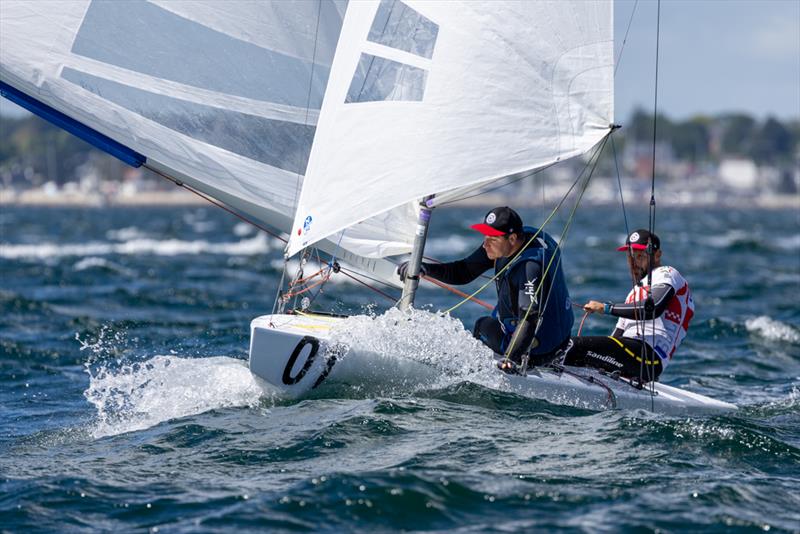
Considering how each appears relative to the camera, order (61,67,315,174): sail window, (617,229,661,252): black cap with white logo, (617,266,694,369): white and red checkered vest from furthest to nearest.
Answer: (61,67,315,174): sail window, (617,266,694,369): white and red checkered vest, (617,229,661,252): black cap with white logo

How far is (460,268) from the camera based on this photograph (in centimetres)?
720

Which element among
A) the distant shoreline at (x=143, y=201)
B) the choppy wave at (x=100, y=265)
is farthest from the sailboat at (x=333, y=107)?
the distant shoreline at (x=143, y=201)

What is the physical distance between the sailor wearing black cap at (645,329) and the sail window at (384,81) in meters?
1.64

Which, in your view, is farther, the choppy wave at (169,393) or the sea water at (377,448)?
the choppy wave at (169,393)

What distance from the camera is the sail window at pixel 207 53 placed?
7359mm

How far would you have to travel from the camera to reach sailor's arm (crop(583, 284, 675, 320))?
22.2 ft

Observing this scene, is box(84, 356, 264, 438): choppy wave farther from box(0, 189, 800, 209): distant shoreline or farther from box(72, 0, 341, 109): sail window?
box(0, 189, 800, 209): distant shoreline

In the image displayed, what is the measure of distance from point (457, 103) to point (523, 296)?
1.17 meters

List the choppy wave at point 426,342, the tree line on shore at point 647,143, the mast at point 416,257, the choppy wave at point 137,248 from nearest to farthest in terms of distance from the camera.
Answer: the choppy wave at point 426,342 < the mast at point 416,257 < the choppy wave at point 137,248 < the tree line on shore at point 647,143

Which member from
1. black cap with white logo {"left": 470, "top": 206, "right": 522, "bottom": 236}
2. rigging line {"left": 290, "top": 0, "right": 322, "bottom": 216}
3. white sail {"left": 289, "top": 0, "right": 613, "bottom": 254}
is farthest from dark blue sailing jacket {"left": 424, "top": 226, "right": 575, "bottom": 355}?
rigging line {"left": 290, "top": 0, "right": 322, "bottom": 216}

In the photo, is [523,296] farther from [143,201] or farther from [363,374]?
[143,201]

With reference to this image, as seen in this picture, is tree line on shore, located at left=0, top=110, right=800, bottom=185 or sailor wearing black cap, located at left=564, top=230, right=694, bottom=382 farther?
tree line on shore, located at left=0, top=110, right=800, bottom=185

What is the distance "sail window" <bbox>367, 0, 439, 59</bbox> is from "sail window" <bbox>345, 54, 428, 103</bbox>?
107 millimetres

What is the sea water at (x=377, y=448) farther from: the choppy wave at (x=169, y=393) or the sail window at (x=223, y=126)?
the sail window at (x=223, y=126)
